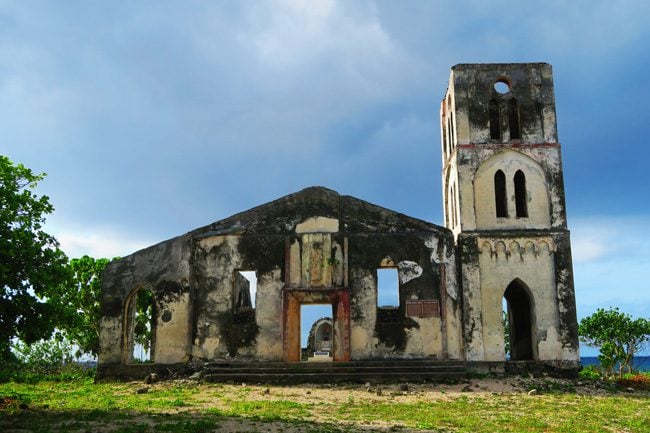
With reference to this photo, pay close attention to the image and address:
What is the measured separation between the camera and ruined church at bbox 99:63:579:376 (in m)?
19.0

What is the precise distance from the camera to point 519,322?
22.0 m

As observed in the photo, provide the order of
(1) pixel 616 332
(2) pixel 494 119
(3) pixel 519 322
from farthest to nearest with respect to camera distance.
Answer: (1) pixel 616 332 < (3) pixel 519 322 < (2) pixel 494 119

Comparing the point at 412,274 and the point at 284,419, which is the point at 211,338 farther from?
the point at 284,419

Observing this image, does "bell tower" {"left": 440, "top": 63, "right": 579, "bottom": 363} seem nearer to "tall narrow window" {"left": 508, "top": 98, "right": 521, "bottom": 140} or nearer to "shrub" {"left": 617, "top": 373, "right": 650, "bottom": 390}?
"tall narrow window" {"left": 508, "top": 98, "right": 521, "bottom": 140}

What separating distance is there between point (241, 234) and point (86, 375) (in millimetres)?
6941

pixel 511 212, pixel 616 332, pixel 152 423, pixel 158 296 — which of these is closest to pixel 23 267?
pixel 152 423

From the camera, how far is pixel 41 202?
1152cm

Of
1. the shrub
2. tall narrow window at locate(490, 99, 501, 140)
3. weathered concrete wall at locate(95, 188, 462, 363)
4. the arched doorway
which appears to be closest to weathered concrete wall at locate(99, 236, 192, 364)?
weathered concrete wall at locate(95, 188, 462, 363)

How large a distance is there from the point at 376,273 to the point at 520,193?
5629 millimetres

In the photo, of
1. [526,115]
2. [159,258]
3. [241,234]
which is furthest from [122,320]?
[526,115]

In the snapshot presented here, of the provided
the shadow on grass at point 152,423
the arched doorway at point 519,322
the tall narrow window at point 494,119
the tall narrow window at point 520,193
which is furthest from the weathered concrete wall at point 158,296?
the tall narrow window at point 520,193

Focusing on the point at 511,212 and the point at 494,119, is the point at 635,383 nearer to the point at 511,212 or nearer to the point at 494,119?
the point at 511,212

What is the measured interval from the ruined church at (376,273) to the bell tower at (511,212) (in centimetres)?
4

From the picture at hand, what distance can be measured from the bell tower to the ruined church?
0.04m
